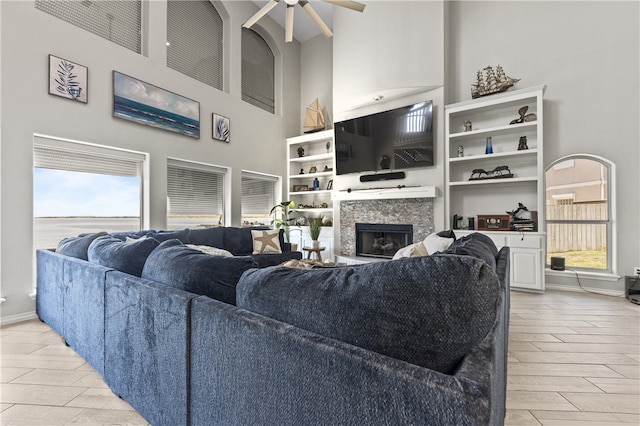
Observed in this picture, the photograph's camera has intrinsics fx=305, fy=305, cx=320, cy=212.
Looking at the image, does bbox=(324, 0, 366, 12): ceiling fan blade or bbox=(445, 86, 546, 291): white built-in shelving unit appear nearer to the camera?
bbox=(324, 0, 366, 12): ceiling fan blade

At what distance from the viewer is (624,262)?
3.68m

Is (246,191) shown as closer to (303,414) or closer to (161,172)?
(161,172)

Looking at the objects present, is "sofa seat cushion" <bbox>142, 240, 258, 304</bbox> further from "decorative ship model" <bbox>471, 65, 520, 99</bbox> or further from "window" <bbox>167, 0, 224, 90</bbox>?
"decorative ship model" <bbox>471, 65, 520, 99</bbox>

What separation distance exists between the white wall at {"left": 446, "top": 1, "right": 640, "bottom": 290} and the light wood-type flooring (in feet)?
5.99

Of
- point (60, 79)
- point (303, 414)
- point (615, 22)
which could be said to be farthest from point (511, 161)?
point (60, 79)

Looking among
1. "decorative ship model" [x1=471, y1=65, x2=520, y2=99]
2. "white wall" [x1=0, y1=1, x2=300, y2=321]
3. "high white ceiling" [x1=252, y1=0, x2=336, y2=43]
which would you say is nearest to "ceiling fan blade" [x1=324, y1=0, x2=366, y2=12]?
"decorative ship model" [x1=471, y1=65, x2=520, y2=99]

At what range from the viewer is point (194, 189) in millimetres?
4719

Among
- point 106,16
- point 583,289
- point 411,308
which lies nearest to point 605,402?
point 411,308

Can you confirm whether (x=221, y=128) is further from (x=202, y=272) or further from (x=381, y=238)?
(x=202, y=272)

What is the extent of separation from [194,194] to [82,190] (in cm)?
148

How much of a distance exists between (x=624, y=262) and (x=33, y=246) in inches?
257

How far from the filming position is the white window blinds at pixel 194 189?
4391mm

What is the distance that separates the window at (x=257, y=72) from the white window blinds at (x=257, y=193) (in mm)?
1415

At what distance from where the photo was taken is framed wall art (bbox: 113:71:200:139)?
3.63 m
